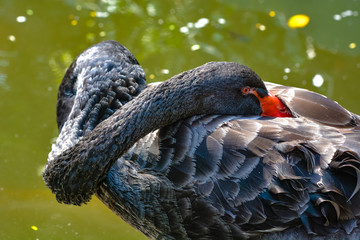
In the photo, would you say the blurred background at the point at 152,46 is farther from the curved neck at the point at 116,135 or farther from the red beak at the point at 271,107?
the red beak at the point at 271,107

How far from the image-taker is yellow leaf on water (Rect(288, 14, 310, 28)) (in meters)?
5.52

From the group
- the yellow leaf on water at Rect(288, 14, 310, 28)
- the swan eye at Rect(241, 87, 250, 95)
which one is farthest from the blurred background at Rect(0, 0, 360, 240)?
the swan eye at Rect(241, 87, 250, 95)

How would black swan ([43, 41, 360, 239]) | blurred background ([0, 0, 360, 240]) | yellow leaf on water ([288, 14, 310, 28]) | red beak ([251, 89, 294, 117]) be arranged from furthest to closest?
1. yellow leaf on water ([288, 14, 310, 28])
2. blurred background ([0, 0, 360, 240])
3. red beak ([251, 89, 294, 117])
4. black swan ([43, 41, 360, 239])

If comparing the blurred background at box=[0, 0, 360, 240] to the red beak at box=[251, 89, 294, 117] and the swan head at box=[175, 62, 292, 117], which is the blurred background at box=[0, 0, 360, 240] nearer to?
the swan head at box=[175, 62, 292, 117]

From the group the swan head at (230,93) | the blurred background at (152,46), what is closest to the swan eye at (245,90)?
the swan head at (230,93)

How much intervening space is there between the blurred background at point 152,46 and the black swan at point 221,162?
1.07m

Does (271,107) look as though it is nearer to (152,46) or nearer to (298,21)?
(152,46)

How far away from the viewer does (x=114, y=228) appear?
390cm

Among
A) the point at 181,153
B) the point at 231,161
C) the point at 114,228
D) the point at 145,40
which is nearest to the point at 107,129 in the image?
the point at 181,153

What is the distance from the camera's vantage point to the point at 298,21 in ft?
18.2

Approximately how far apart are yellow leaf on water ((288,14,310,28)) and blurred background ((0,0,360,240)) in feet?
0.04

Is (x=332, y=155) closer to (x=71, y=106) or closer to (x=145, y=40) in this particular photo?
(x=71, y=106)

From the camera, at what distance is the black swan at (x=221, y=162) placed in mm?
2756

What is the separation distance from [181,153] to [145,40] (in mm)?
2655
